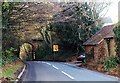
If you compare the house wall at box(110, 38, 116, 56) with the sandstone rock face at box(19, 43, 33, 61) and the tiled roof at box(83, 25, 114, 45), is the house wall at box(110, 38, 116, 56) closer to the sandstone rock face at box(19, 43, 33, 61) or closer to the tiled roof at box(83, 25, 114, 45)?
the tiled roof at box(83, 25, 114, 45)

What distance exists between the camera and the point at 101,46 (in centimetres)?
3388

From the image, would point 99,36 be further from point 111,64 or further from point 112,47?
point 111,64

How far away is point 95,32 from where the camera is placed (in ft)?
136

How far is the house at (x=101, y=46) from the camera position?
1211 inches

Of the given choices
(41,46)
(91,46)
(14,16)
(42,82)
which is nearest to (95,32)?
(91,46)

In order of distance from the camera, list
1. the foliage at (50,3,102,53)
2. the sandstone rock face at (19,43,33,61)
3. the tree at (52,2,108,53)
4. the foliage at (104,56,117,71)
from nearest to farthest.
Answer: the foliage at (104,56,117,71) < the tree at (52,2,108,53) < the foliage at (50,3,102,53) < the sandstone rock face at (19,43,33,61)

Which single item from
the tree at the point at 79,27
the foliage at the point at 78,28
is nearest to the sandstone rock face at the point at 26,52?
the foliage at the point at 78,28

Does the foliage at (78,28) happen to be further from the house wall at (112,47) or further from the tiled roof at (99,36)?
the house wall at (112,47)

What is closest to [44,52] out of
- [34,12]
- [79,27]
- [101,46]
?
[79,27]

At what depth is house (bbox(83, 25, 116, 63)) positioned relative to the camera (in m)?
30.8

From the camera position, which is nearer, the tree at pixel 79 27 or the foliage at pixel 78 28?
the tree at pixel 79 27

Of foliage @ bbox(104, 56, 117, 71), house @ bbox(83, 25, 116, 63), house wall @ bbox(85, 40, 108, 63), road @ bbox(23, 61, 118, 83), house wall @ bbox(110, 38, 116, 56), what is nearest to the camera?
road @ bbox(23, 61, 118, 83)

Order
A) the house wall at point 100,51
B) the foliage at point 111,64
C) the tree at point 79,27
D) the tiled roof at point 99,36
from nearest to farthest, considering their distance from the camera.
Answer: the foliage at point 111,64
the house wall at point 100,51
the tree at point 79,27
the tiled roof at point 99,36

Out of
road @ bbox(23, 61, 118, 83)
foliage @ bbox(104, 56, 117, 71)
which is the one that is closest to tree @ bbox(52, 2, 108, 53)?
foliage @ bbox(104, 56, 117, 71)
